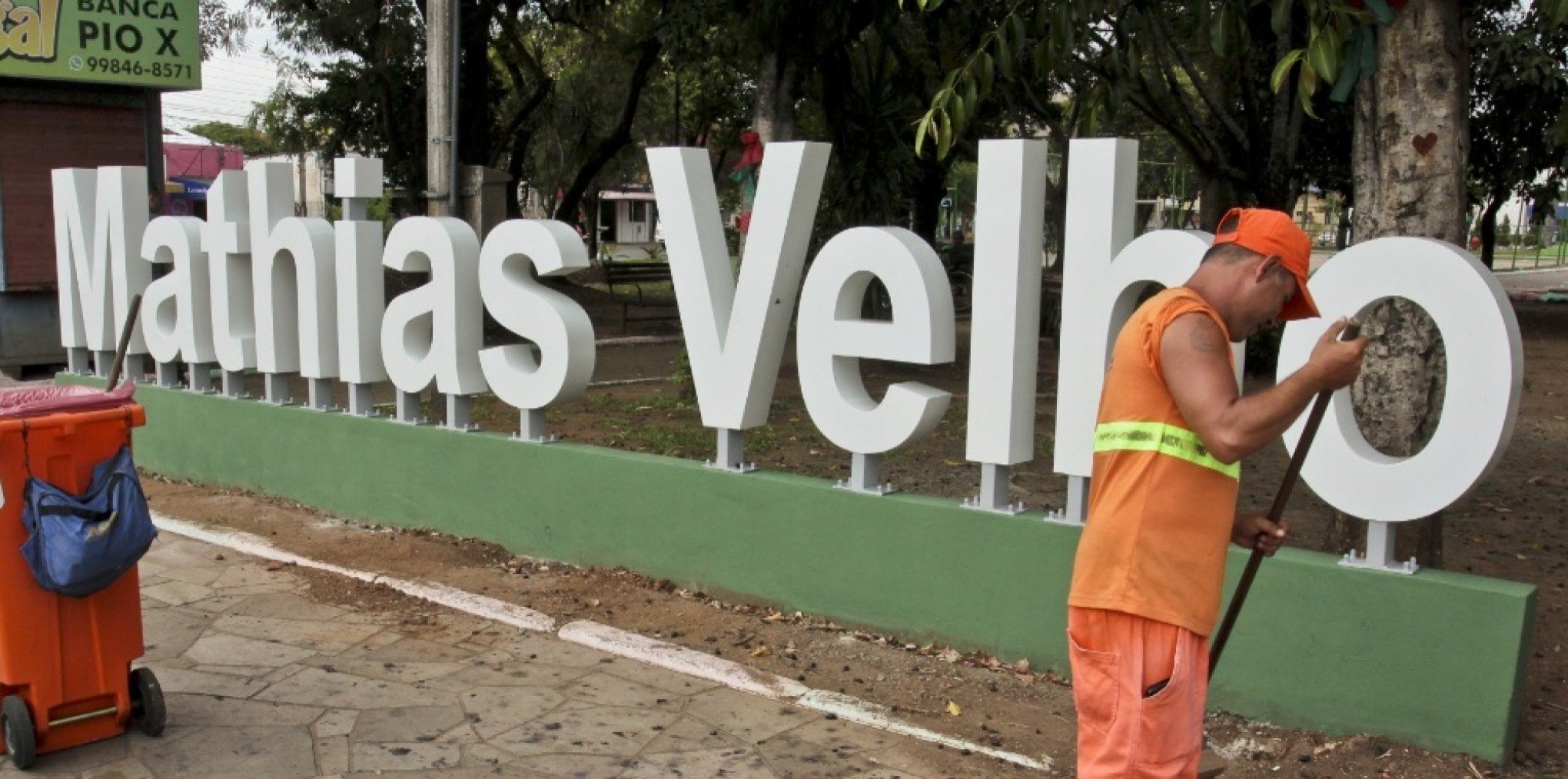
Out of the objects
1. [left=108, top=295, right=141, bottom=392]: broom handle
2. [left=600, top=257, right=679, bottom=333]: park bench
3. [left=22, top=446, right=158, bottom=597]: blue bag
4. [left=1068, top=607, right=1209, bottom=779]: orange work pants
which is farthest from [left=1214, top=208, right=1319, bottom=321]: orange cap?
[left=600, top=257, right=679, bottom=333]: park bench

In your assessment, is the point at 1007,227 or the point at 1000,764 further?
the point at 1007,227

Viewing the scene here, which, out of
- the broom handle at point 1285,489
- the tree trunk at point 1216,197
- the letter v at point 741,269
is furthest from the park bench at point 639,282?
the broom handle at point 1285,489

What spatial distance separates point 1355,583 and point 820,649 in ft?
7.11

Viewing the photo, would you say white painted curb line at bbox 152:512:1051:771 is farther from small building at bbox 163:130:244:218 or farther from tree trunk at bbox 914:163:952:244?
small building at bbox 163:130:244:218

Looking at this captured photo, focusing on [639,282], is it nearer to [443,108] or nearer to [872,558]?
[443,108]

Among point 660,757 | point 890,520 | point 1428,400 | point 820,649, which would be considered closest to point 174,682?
point 660,757

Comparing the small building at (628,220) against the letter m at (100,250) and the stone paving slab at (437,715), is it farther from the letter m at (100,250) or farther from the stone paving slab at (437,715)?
the stone paving slab at (437,715)

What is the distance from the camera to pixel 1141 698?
3.01 m

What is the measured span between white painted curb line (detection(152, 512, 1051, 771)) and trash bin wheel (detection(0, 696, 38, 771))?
6.72 ft

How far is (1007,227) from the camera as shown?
5.27m

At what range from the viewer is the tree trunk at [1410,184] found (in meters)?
5.19

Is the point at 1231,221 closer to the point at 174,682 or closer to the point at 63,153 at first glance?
the point at 174,682

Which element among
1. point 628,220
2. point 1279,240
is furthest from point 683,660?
point 628,220

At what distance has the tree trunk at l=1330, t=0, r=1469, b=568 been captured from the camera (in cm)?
519
